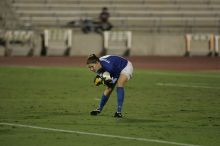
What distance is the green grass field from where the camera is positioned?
10617mm

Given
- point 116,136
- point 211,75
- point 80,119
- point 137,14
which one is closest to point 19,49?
point 137,14

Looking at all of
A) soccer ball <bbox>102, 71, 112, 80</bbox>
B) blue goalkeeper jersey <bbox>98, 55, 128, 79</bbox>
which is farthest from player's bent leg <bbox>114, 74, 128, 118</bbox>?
soccer ball <bbox>102, 71, 112, 80</bbox>

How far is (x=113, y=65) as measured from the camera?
42.9ft

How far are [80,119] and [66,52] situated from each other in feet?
69.7

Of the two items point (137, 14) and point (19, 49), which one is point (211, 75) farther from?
point (137, 14)

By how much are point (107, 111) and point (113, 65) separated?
1.75m

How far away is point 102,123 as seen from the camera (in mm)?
12375

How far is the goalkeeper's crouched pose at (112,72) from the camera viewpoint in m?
12.7

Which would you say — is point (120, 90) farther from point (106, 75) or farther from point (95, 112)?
point (95, 112)

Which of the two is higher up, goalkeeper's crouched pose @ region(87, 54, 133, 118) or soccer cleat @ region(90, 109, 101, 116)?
goalkeeper's crouched pose @ region(87, 54, 133, 118)

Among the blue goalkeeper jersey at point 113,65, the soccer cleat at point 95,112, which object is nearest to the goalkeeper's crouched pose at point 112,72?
the blue goalkeeper jersey at point 113,65

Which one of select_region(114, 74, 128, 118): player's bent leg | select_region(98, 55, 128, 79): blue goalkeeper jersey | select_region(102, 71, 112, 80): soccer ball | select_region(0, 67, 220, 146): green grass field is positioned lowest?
select_region(0, 67, 220, 146): green grass field

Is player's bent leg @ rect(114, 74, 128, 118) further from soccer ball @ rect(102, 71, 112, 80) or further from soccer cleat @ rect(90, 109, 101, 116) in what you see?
soccer cleat @ rect(90, 109, 101, 116)

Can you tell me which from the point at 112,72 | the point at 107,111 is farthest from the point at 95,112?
the point at 112,72
